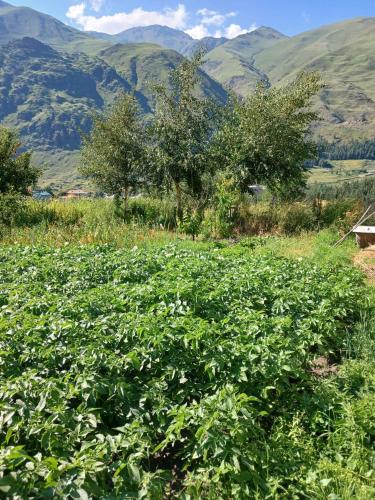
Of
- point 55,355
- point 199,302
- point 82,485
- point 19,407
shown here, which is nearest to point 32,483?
point 82,485

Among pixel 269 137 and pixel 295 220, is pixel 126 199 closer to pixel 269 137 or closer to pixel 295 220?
pixel 269 137

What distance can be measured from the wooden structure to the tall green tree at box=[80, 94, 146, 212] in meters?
9.02

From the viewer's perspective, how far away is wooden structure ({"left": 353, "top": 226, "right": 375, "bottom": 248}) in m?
11.7

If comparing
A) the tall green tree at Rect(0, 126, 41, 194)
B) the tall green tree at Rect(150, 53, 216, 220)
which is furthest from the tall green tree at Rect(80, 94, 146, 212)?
the tall green tree at Rect(0, 126, 41, 194)

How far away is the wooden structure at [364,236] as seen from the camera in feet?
38.3

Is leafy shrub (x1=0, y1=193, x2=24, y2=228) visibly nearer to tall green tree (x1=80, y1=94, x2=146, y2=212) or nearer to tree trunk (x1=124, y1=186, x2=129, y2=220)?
tree trunk (x1=124, y1=186, x2=129, y2=220)

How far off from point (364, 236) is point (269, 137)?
5313 mm

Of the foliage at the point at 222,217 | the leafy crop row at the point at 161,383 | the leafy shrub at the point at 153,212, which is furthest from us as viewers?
the leafy shrub at the point at 153,212

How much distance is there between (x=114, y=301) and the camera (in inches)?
191

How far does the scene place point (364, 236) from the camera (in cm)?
1199

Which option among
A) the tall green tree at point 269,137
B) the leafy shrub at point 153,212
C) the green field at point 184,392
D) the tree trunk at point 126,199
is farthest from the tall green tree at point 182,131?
the green field at point 184,392

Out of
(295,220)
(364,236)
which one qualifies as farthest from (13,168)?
(364,236)

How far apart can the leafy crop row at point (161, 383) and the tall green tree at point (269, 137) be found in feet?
32.9

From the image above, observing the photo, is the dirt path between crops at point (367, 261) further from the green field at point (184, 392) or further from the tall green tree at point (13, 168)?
the tall green tree at point (13, 168)
